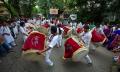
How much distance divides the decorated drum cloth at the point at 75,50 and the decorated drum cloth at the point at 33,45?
116cm

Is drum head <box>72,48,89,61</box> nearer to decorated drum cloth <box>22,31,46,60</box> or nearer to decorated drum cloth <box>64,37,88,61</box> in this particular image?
decorated drum cloth <box>64,37,88,61</box>

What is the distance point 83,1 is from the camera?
48250 mm

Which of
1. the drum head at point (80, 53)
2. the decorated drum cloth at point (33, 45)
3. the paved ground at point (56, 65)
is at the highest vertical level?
the decorated drum cloth at point (33, 45)

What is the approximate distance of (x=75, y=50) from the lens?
1248 centimetres

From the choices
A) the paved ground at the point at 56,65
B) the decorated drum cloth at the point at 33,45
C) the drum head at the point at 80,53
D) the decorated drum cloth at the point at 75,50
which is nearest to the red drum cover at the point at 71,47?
the decorated drum cloth at the point at 75,50

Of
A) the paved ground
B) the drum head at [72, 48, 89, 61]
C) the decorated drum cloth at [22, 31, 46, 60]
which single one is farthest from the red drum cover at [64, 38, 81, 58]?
the decorated drum cloth at [22, 31, 46, 60]

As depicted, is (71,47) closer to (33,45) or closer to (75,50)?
(75,50)

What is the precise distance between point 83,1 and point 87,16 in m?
2.64

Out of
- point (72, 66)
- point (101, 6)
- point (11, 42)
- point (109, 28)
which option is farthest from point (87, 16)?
point (72, 66)

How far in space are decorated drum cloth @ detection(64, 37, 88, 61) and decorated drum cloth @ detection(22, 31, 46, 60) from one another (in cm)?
116

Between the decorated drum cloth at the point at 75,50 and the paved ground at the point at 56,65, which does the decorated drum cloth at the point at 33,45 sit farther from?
the decorated drum cloth at the point at 75,50

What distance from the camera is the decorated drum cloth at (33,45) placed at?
12000mm

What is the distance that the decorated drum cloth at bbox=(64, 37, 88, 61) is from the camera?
1226 cm

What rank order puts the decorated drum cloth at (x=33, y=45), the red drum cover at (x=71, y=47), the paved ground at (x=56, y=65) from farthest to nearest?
the red drum cover at (x=71, y=47), the paved ground at (x=56, y=65), the decorated drum cloth at (x=33, y=45)
